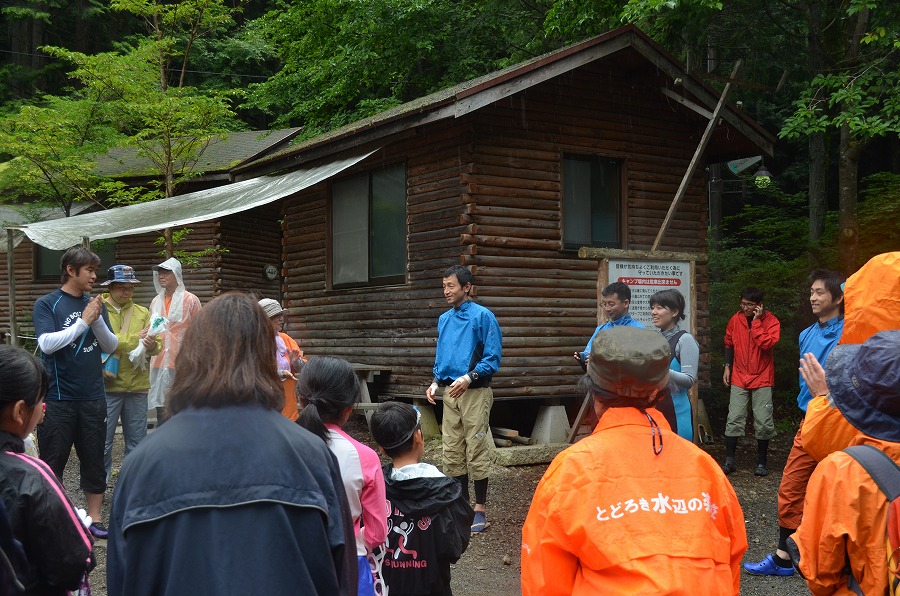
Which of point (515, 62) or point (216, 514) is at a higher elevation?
point (515, 62)

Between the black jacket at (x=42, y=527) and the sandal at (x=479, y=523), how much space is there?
466 cm

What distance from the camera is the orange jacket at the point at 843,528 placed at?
2.52 m

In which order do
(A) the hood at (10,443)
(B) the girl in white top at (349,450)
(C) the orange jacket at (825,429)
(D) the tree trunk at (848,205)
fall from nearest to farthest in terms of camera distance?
(A) the hood at (10,443) → (B) the girl in white top at (349,450) → (C) the orange jacket at (825,429) → (D) the tree trunk at (848,205)

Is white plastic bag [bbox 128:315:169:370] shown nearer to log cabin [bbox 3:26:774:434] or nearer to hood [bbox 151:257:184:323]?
hood [bbox 151:257:184:323]

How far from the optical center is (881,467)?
254cm

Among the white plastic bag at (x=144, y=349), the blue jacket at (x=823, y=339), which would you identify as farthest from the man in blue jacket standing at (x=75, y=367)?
the blue jacket at (x=823, y=339)

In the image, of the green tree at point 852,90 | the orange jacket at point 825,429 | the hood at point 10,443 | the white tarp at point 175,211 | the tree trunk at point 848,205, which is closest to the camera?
the hood at point 10,443

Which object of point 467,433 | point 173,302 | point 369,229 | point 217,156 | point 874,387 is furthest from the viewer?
point 217,156

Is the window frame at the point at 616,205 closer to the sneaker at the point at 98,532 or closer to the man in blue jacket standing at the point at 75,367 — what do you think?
the man in blue jacket standing at the point at 75,367

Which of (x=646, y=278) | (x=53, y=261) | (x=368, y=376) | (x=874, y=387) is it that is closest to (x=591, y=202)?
(x=646, y=278)

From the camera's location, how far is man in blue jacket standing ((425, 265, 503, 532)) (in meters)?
7.05

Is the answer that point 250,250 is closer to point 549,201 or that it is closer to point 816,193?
point 549,201

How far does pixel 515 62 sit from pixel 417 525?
15.1 meters

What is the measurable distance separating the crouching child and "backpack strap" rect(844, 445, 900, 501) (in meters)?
1.85
